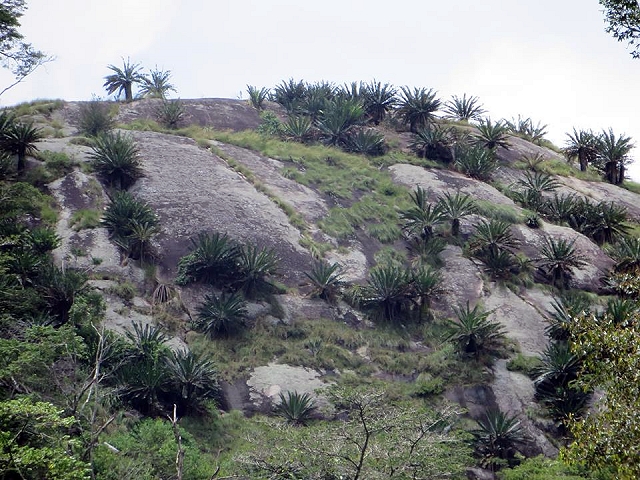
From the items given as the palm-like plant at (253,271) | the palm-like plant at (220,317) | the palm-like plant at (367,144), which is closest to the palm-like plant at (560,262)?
the palm-like plant at (253,271)

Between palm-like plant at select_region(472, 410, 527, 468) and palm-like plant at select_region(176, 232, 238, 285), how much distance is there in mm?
10191

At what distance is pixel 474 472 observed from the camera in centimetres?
2178

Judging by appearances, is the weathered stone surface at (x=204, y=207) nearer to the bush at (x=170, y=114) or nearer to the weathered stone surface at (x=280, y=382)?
the weathered stone surface at (x=280, y=382)

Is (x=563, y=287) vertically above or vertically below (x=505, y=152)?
below

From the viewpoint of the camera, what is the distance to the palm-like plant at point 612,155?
4278 centimetres

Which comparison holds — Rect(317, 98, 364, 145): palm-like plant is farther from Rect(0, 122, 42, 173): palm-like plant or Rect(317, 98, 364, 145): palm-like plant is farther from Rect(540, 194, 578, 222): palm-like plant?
Rect(0, 122, 42, 173): palm-like plant

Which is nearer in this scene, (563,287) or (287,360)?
(287,360)

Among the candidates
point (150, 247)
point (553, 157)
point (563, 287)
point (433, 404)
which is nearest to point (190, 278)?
point (150, 247)

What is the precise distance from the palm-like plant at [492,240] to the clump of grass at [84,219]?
14.4 meters

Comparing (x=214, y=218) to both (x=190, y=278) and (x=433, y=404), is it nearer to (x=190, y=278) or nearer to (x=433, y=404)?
(x=190, y=278)

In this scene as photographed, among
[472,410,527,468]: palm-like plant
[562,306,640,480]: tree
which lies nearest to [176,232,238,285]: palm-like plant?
[472,410,527,468]: palm-like plant

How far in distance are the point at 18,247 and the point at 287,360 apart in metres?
8.75

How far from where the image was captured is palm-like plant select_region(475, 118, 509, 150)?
145 feet

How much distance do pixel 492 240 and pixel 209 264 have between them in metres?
11.2
